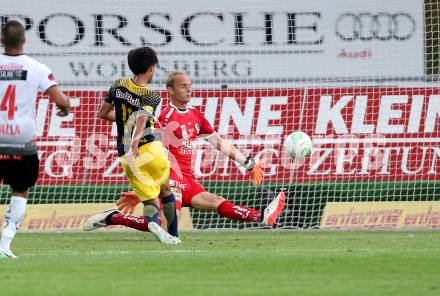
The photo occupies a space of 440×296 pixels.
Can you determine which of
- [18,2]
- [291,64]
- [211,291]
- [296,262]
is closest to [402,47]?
[291,64]

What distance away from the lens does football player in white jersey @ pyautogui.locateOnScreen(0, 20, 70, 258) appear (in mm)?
9773

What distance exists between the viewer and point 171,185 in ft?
43.3

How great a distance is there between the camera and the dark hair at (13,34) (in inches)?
383

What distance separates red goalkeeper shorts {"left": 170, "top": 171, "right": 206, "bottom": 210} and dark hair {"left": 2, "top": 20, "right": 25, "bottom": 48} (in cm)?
386

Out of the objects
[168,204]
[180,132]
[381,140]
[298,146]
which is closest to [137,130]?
[168,204]

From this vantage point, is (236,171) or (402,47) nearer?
(236,171)

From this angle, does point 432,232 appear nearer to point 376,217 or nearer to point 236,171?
point 376,217

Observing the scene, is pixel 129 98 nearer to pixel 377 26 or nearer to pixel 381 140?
pixel 381 140

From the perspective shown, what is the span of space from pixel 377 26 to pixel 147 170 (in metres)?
9.80

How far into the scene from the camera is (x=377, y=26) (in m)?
20.4

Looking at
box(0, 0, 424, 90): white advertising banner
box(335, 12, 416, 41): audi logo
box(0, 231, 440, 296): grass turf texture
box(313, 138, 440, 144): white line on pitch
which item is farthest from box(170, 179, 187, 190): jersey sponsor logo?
box(335, 12, 416, 41): audi logo

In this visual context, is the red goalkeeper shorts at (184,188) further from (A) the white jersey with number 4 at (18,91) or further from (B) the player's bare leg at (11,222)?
(A) the white jersey with number 4 at (18,91)

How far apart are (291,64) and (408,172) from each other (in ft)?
12.6

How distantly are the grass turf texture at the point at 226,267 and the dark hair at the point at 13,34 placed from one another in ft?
6.36
